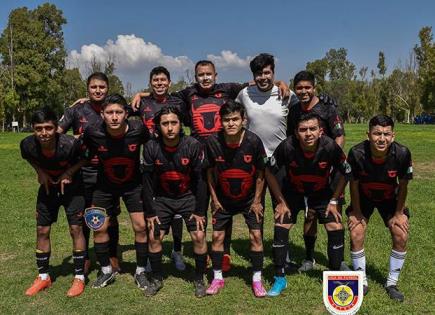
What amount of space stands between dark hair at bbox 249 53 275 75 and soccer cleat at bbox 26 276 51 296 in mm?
3596

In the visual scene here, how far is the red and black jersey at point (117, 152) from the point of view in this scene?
5227 mm

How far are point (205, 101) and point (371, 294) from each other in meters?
3.03

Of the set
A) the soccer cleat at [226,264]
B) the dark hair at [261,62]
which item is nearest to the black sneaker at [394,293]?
the soccer cleat at [226,264]

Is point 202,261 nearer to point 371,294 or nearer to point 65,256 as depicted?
point 371,294

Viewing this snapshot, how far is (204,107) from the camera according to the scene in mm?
5781

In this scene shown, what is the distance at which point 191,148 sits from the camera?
5223 mm

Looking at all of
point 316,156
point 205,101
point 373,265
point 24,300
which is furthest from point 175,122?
point 373,265

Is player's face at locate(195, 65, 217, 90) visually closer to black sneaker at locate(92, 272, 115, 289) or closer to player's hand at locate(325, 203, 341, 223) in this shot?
player's hand at locate(325, 203, 341, 223)

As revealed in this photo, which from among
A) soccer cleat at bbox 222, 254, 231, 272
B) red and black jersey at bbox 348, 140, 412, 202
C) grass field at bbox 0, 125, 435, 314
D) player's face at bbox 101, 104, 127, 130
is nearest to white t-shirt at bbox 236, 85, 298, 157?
red and black jersey at bbox 348, 140, 412, 202

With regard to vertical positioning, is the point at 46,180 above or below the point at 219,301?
above

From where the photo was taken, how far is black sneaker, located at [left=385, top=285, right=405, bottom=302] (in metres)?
4.82

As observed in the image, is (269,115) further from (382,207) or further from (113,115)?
(113,115)

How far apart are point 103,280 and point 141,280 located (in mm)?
473

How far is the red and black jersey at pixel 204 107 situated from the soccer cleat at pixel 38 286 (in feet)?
8.32
